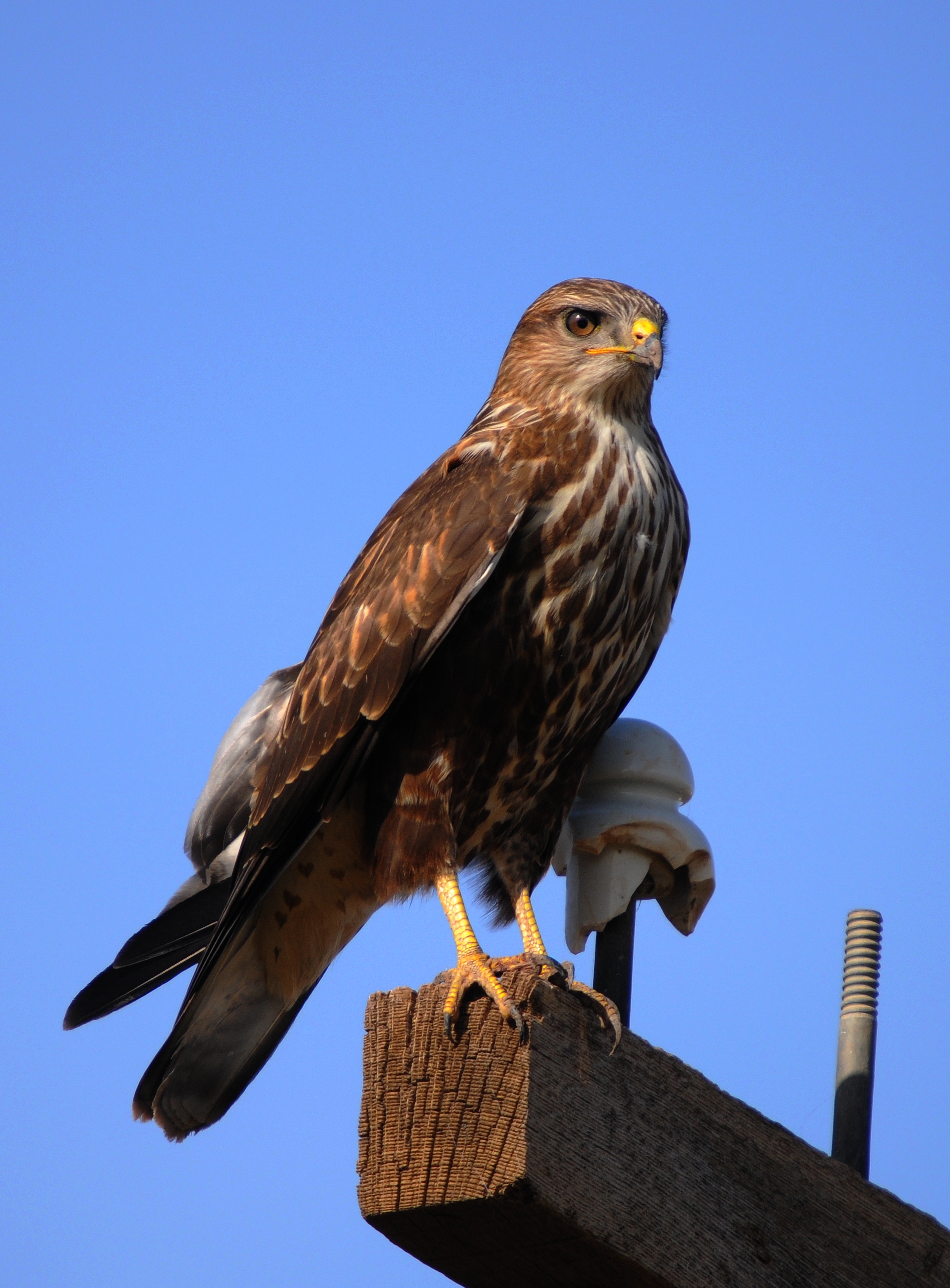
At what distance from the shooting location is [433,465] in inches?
147

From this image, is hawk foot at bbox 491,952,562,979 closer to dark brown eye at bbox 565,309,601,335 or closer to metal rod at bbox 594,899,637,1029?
metal rod at bbox 594,899,637,1029

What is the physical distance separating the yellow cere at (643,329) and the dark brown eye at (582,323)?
118 millimetres

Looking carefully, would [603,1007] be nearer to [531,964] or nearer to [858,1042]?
[531,964]

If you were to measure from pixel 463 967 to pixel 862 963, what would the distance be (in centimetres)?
93

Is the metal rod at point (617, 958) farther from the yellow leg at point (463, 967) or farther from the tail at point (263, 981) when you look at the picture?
the tail at point (263, 981)

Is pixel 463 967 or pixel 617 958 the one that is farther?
pixel 617 958

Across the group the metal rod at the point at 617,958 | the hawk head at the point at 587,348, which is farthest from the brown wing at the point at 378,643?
the metal rod at the point at 617,958

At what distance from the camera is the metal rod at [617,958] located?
272 cm

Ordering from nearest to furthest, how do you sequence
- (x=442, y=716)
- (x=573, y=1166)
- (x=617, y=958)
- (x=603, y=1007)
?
(x=573, y=1166)
(x=603, y=1007)
(x=617, y=958)
(x=442, y=716)

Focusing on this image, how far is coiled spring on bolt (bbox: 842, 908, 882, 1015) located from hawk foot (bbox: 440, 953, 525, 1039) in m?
0.79

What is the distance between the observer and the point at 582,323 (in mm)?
3982

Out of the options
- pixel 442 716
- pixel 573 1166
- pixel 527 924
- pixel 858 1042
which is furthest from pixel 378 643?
pixel 573 1166

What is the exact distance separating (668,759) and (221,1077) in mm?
1413

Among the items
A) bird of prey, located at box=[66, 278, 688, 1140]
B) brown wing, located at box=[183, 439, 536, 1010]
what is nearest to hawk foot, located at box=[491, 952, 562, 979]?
bird of prey, located at box=[66, 278, 688, 1140]
